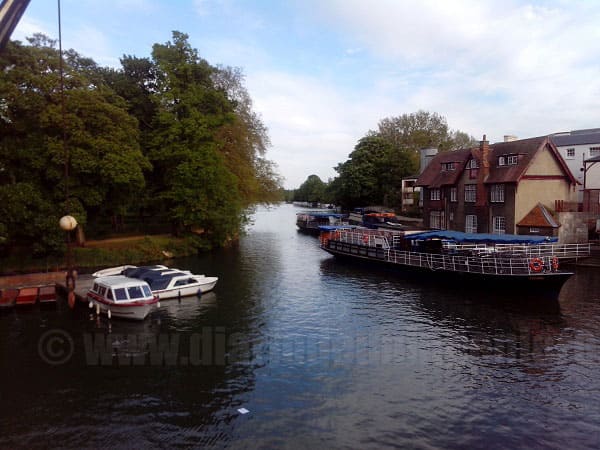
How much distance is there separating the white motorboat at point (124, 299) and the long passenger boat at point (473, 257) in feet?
85.7

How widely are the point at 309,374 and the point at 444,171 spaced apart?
2010 inches

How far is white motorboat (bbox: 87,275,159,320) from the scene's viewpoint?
1143 inches

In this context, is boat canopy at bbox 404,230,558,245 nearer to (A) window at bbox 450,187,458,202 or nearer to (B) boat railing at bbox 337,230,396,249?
(B) boat railing at bbox 337,230,396,249

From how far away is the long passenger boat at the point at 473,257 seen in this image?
35794 millimetres

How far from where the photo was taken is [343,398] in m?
18.8

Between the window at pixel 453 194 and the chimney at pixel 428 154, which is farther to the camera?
the chimney at pixel 428 154

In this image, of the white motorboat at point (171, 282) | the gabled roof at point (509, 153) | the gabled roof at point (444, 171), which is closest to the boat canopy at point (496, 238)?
the gabled roof at point (509, 153)

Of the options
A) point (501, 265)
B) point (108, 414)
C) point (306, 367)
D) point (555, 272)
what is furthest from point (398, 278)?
point (108, 414)

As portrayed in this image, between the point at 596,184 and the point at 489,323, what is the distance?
40130mm

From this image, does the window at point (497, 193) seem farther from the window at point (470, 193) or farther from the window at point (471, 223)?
the window at point (471, 223)

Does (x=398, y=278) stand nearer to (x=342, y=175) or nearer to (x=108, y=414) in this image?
(x=108, y=414)

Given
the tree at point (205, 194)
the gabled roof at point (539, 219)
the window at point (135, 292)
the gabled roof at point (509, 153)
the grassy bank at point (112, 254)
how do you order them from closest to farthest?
the window at point (135, 292)
the grassy bank at point (112, 254)
the gabled roof at point (539, 219)
the gabled roof at point (509, 153)
the tree at point (205, 194)

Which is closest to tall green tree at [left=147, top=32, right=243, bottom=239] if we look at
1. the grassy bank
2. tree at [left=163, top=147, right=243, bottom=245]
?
tree at [left=163, top=147, right=243, bottom=245]

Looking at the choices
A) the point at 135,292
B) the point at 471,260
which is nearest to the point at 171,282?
the point at 135,292
